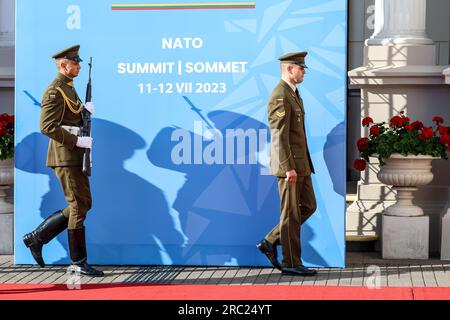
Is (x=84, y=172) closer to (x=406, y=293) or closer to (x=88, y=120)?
(x=88, y=120)

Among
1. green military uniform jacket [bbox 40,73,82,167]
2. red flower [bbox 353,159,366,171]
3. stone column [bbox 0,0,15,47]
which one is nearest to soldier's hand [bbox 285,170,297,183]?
red flower [bbox 353,159,366,171]

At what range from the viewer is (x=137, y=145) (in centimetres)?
1045

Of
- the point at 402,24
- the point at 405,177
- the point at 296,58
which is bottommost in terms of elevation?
the point at 405,177

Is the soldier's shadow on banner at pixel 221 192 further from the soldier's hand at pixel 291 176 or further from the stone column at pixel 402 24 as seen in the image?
the stone column at pixel 402 24

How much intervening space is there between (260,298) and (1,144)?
354 centimetres

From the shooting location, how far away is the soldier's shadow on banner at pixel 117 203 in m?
10.5

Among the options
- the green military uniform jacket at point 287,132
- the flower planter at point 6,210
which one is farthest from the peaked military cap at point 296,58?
the flower planter at point 6,210

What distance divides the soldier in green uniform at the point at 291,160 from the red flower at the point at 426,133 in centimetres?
144

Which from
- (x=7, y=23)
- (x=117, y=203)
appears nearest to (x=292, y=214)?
(x=117, y=203)

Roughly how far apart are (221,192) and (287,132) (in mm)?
976

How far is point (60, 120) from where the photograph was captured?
9898mm

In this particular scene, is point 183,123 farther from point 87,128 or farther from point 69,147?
point 69,147

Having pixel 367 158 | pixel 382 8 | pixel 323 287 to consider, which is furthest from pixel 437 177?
pixel 323 287

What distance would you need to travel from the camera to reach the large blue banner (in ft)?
33.6
